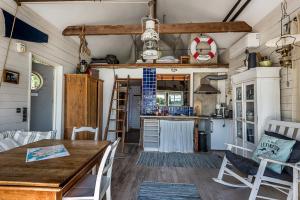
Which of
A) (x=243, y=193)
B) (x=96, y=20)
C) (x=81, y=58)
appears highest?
(x=96, y=20)

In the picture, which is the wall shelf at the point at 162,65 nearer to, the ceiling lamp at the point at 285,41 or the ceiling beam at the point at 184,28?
the ceiling beam at the point at 184,28

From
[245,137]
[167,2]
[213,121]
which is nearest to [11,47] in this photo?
[167,2]

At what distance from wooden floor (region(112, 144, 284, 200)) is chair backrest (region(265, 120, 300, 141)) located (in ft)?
2.77

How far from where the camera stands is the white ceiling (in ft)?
12.4

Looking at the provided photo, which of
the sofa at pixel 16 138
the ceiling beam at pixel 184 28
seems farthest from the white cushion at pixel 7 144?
A: the ceiling beam at pixel 184 28

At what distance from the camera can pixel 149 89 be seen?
6309 mm

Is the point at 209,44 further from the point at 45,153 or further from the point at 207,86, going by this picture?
the point at 45,153

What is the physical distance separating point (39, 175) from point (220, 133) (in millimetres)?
4840

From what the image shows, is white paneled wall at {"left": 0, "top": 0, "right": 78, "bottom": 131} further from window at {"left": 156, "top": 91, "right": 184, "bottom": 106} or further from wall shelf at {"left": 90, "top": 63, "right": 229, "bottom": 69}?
window at {"left": 156, "top": 91, "right": 184, "bottom": 106}

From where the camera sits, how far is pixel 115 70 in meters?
6.38

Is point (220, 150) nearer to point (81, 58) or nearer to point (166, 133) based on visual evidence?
point (166, 133)

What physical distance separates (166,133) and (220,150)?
4.96ft

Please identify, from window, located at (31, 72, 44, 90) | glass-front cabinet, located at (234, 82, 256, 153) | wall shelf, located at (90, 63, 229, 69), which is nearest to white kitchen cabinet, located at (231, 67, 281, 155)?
glass-front cabinet, located at (234, 82, 256, 153)

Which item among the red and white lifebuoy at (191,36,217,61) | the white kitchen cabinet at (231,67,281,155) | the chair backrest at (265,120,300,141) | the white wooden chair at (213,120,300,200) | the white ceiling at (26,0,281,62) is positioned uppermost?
the white ceiling at (26,0,281,62)
